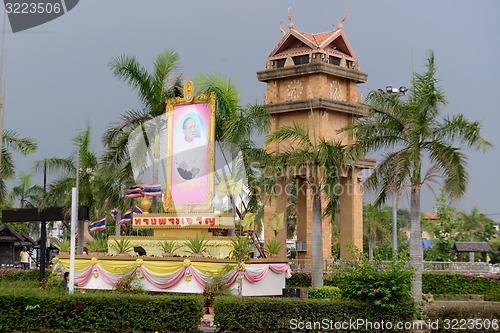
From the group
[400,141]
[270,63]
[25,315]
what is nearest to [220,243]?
[400,141]

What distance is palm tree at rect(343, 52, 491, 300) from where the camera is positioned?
23.3m

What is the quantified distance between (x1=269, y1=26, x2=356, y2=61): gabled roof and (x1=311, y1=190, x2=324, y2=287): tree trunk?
55.6 feet

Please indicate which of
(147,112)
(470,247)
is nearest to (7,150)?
(147,112)

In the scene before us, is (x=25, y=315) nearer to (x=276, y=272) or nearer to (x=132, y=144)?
(x=276, y=272)

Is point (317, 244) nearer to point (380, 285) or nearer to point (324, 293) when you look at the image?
point (324, 293)

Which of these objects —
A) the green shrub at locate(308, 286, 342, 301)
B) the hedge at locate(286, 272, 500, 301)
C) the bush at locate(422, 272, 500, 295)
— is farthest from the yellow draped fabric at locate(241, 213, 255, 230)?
the bush at locate(422, 272, 500, 295)

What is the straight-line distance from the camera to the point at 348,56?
43.5m

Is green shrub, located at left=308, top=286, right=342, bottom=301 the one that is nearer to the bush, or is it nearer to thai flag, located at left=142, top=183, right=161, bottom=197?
thai flag, located at left=142, top=183, right=161, bottom=197

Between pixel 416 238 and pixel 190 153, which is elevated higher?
pixel 190 153

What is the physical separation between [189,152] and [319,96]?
43.6ft

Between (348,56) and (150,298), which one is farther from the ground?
(348,56)

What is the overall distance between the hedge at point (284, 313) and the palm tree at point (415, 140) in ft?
16.0

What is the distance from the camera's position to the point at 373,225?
58.4 m

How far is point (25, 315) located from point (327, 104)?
25577 mm
